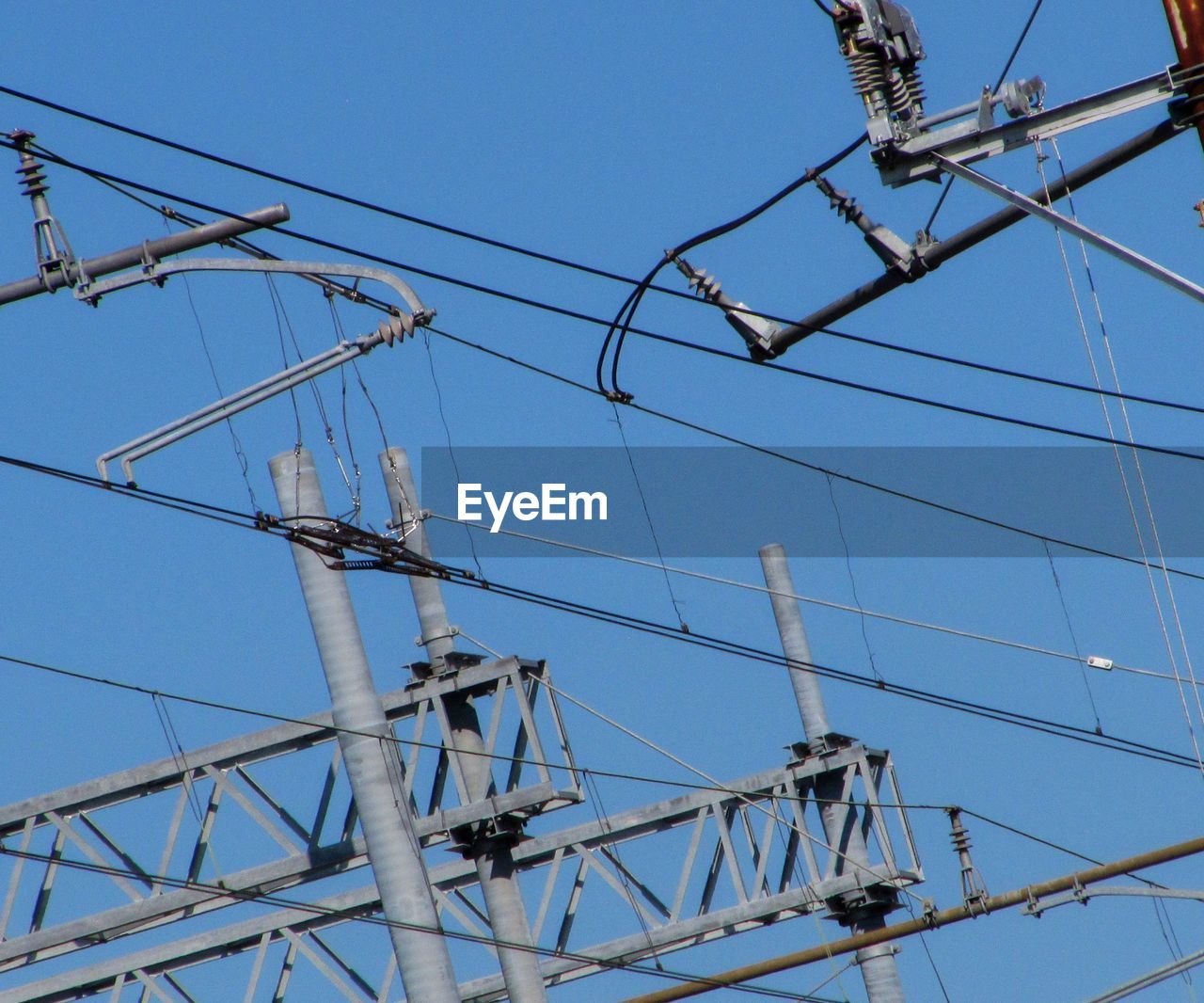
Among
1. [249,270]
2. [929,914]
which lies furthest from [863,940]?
[249,270]

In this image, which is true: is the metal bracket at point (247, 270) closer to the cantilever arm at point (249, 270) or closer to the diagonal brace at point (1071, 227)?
the cantilever arm at point (249, 270)

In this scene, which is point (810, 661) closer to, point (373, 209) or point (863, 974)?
point (863, 974)

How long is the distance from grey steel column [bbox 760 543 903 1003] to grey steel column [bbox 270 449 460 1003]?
4.97m

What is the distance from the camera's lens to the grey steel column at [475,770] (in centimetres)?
2150

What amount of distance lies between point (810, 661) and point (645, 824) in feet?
11.9

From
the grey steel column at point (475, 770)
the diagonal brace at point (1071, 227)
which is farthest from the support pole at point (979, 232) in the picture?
the grey steel column at point (475, 770)

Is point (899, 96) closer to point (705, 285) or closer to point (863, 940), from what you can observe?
point (705, 285)

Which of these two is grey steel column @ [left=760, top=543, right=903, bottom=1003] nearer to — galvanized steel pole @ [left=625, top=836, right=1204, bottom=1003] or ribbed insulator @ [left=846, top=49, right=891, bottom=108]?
galvanized steel pole @ [left=625, top=836, right=1204, bottom=1003]

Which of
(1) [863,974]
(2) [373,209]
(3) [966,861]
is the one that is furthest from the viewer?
(1) [863,974]

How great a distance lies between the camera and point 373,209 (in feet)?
51.7

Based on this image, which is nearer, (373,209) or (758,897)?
(373,209)

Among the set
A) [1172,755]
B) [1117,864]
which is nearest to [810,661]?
[1172,755]

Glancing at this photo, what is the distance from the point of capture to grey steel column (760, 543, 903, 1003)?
2481 cm

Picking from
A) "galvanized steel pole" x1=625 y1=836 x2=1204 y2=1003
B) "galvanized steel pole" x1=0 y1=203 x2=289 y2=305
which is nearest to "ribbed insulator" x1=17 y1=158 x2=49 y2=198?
"galvanized steel pole" x1=0 y1=203 x2=289 y2=305
